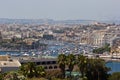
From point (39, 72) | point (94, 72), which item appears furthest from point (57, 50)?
point (39, 72)

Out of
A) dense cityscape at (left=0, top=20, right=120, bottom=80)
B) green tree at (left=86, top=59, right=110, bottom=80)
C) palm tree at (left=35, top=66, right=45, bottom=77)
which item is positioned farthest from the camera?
dense cityscape at (left=0, top=20, right=120, bottom=80)

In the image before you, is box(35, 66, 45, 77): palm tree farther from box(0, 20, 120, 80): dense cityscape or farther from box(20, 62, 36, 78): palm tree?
box(20, 62, 36, 78): palm tree

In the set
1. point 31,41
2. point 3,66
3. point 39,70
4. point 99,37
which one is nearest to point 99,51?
point 31,41

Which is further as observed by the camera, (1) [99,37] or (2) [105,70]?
(1) [99,37]

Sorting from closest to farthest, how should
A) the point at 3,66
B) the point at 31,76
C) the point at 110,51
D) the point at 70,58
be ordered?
the point at 31,76 → the point at 70,58 → the point at 3,66 → the point at 110,51

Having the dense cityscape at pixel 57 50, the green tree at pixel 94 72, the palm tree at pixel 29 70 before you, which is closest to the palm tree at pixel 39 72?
the dense cityscape at pixel 57 50

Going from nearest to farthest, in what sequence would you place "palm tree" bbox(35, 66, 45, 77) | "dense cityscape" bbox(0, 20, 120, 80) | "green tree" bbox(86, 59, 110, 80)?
"palm tree" bbox(35, 66, 45, 77), "green tree" bbox(86, 59, 110, 80), "dense cityscape" bbox(0, 20, 120, 80)

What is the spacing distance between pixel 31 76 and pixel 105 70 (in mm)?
9004

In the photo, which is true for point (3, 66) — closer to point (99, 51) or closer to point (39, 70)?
point (39, 70)

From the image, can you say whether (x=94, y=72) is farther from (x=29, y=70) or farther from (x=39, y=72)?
(x=29, y=70)

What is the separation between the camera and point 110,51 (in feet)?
350

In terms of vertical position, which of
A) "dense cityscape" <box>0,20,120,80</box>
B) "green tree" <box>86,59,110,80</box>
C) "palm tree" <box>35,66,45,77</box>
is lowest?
"dense cityscape" <box>0,20,120,80</box>

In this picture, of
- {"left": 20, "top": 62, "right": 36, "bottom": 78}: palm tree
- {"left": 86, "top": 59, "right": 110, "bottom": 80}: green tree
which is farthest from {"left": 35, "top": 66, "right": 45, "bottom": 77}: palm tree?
{"left": 86, "top": 59, "right": 110, "bottom": 80}: green tree

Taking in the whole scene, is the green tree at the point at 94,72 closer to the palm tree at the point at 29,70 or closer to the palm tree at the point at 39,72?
the palm tree at the point at 39,72
